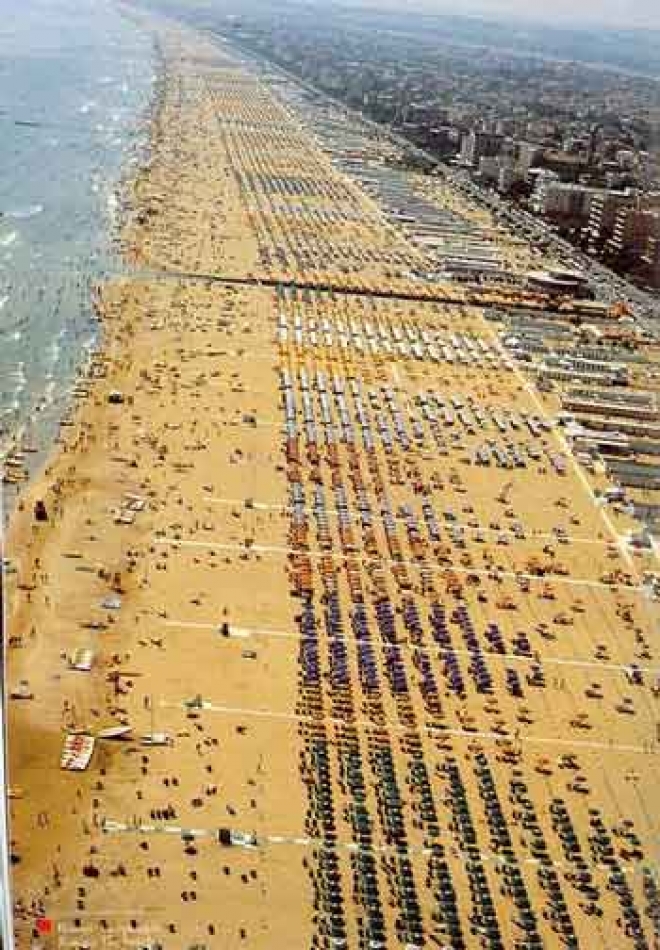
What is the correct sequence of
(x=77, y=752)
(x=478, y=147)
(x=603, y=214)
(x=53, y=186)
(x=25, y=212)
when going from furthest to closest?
(x=478, y=147)
(x=53, y=186)
(x=603, y=214)
(x=25, y=212)
(x=77, y=752)

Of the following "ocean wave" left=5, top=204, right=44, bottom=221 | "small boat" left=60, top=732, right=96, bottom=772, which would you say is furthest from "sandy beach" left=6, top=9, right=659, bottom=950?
"ocean wave" left=5, top=204, right=44, bottom=221

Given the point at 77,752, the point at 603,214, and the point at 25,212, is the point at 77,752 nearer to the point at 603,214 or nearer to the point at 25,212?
the point at 25,212

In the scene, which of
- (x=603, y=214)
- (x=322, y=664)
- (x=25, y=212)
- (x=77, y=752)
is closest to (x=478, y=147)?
(x=603, y=214)

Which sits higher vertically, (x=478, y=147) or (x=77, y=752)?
(x=478, y=147)

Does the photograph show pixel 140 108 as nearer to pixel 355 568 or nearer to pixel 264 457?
pixel 264 457

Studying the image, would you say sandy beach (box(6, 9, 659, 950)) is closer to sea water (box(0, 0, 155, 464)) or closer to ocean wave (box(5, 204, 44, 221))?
sea water (box(0, 0, 155, 464))

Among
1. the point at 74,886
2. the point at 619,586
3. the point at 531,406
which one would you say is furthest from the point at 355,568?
the point at 531,406

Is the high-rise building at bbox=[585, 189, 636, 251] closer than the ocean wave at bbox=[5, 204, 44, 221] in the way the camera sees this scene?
Yes

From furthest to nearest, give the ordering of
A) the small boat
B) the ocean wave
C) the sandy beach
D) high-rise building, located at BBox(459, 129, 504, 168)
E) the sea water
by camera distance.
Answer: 1. high-rise building, located at BBox(459, 129, 504, 168)
2. the ocean wave
3. the sea water
4. the small boat
5. the sandy beach
